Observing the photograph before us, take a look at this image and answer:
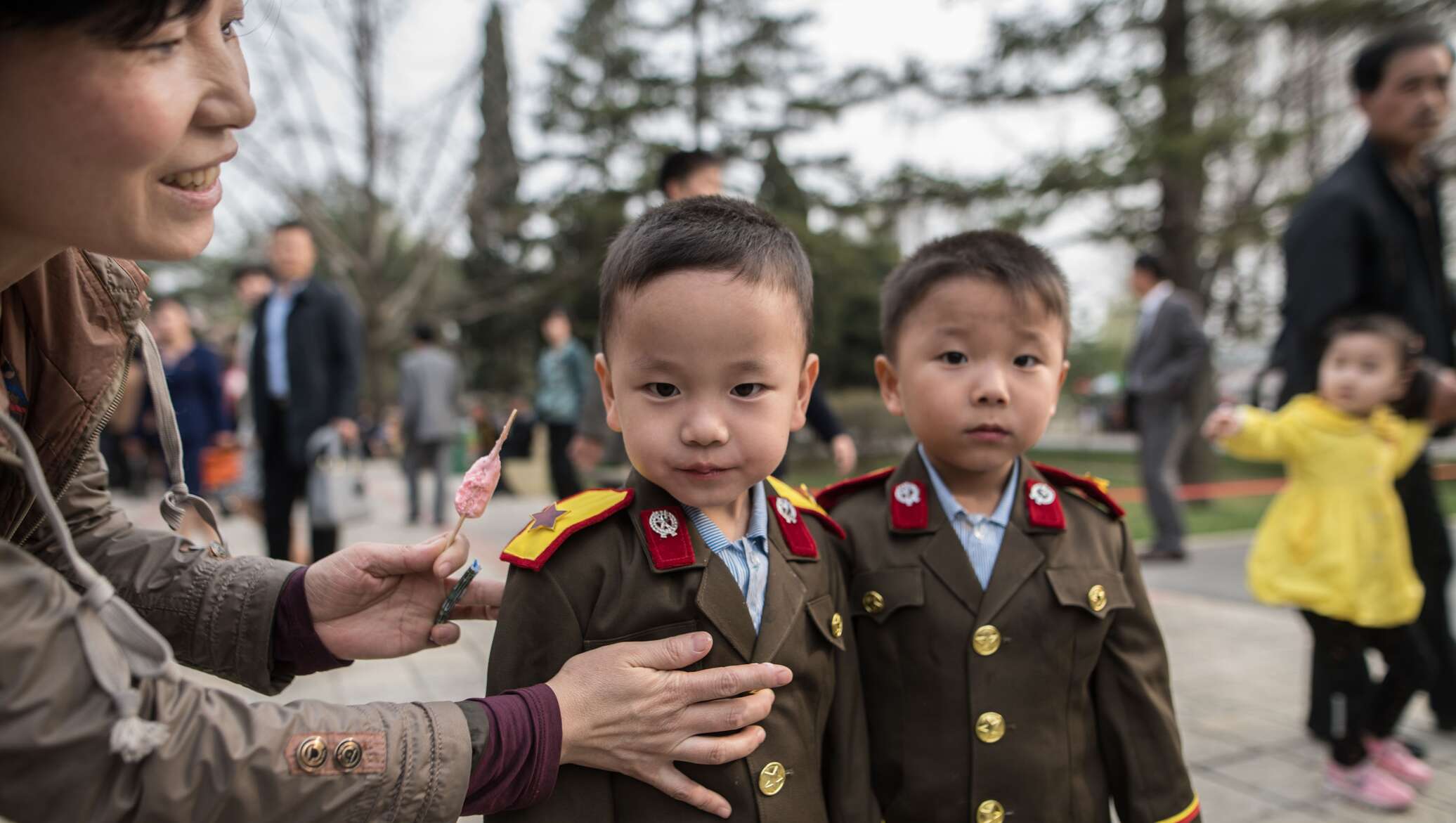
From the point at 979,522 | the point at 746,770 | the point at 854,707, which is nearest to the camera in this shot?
the point at 746,770

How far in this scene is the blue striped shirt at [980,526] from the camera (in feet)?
5.77

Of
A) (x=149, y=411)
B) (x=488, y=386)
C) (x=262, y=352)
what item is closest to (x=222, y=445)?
(x=149, y=411)

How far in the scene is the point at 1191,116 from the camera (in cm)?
912

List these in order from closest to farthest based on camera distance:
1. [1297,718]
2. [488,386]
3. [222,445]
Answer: [1297,718] < [222,445] < [488,386]

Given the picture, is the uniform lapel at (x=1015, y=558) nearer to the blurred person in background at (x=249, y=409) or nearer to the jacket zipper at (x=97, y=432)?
the jacket zipper at (x=97, y=432)

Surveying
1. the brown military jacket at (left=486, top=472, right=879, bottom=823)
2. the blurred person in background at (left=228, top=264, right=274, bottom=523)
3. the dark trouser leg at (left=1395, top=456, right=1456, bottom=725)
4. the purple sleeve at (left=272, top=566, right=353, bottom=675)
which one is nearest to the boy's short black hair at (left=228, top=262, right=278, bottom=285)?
the blurred person in background at (left=228, top=264, right=274, bottom=523)

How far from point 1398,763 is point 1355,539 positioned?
688 millimetres

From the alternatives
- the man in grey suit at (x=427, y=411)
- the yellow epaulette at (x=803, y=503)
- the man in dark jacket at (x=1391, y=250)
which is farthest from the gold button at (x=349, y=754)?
the man in grey suit at (x=427, y=411)

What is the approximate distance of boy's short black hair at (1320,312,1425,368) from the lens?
282 centimetres

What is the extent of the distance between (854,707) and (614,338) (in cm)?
75

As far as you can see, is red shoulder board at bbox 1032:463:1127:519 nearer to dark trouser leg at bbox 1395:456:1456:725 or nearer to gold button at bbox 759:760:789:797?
gold button at bbox 759:760:789:797

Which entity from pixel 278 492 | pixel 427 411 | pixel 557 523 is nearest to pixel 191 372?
pixel 427 411

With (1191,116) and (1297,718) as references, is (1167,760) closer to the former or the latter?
(1297,718)

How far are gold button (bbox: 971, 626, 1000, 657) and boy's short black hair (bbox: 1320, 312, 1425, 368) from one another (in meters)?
1.98
